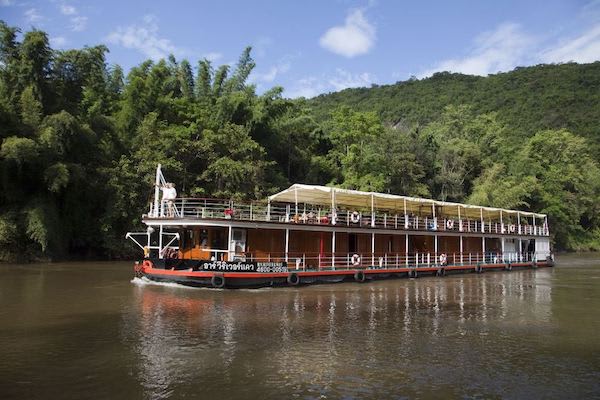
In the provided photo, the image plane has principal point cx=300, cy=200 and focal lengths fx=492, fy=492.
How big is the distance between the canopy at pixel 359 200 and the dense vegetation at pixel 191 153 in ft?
36.6

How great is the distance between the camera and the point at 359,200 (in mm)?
28500

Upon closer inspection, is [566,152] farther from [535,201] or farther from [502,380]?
[502,380]

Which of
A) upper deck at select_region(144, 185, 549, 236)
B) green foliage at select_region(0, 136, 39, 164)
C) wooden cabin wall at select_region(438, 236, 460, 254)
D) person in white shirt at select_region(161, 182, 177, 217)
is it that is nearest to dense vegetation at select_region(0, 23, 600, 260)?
green foliage at select_region(0, 136, 39, 164)

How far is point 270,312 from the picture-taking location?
15281 mm

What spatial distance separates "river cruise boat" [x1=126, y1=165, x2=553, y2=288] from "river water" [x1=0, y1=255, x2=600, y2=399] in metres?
1.16

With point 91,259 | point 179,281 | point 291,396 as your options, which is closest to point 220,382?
point 291,396

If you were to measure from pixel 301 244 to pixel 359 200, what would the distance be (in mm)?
6209

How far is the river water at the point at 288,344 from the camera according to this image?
336 inches

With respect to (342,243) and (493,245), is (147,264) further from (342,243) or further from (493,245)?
(493,245)

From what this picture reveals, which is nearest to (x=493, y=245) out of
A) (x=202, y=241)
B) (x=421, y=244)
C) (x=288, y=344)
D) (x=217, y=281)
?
(x=421, y=244)

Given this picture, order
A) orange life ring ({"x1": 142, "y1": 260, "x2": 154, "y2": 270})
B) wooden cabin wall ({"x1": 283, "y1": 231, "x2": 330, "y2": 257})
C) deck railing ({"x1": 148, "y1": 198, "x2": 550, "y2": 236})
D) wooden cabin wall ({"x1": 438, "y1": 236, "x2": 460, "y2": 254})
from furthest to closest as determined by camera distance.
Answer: wooden cabin wall ({"x1": 438, "y1": 236, "x2": 460, "y2": 254}), wooden cabin wall ({"x1": 283, "y1": 231, "x2": 330, "y2": 257}), deck railing ({"x1": 148, "y1": 198, "x2": 550, "y2": 236}), orange life ring ({"x1": 142, "y1": 260, "x2": 154, "y2": 270})

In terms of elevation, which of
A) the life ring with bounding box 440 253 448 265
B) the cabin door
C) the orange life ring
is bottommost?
the orange life ring

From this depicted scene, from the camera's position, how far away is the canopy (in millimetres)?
25186

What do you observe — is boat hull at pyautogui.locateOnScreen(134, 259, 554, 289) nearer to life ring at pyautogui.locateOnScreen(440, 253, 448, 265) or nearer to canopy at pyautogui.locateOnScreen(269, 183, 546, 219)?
canopy at pyautogui.locateOnScreen(269, 183, 546, 219)
